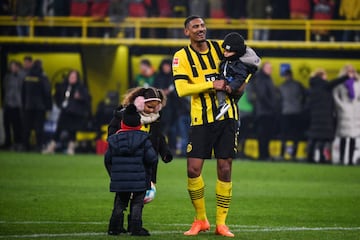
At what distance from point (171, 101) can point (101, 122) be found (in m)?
2.10

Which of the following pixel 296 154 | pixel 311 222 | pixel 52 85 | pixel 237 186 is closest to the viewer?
pixel 311 222

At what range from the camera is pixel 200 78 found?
12055 mm

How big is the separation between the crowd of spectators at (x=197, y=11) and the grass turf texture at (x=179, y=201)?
4.85m

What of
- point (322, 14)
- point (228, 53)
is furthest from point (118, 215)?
point (322, 14)

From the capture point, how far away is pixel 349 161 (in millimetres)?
26531

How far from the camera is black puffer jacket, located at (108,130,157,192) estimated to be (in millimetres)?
11508

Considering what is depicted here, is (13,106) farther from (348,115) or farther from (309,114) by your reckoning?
(348,115)

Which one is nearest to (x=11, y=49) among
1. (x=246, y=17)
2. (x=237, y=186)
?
(x=246, y=17)

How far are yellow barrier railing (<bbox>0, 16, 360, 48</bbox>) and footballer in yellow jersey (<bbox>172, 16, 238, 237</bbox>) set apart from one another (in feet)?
53.6

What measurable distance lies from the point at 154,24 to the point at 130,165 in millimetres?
18087

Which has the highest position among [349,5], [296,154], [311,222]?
[349,5]

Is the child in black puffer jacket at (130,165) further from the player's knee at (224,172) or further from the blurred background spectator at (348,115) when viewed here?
the blurred background spectator at (348,115)

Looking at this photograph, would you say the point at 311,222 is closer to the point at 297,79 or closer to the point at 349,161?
the point at 349,161

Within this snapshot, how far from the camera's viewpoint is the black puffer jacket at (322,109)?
85.9 feet
